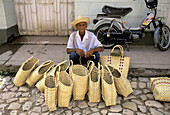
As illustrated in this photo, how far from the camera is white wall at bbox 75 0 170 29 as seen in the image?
497 cm

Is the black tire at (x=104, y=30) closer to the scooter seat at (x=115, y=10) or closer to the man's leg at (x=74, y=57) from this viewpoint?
the scooter seat at (x=115, y=10)

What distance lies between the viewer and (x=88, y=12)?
5.14m

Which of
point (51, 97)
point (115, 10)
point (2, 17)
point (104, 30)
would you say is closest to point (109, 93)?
point (51, 97)

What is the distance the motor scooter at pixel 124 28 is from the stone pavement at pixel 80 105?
1821mm

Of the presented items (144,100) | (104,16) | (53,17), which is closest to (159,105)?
(144,100)

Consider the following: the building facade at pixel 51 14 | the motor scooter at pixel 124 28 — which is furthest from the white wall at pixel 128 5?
the motor scooter at pixel 124 28

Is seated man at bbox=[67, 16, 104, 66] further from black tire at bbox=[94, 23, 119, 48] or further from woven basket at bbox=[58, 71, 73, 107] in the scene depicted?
black tire at bbox=[94, 23, 119, 48]

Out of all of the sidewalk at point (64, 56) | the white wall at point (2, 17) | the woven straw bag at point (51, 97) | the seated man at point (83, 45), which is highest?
the white wall at point (2, 17)

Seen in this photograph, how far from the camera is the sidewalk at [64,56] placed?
3.86m

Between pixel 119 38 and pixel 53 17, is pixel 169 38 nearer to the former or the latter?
pixel 119 38

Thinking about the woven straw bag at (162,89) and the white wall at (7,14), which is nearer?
the woven straw bag at (162,89)

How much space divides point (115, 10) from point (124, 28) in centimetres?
56

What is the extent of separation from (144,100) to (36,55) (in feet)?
9.11

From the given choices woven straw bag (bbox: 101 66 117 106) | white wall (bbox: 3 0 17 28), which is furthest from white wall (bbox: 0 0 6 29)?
woven straw bag (bbox: 101 66 117 106)
